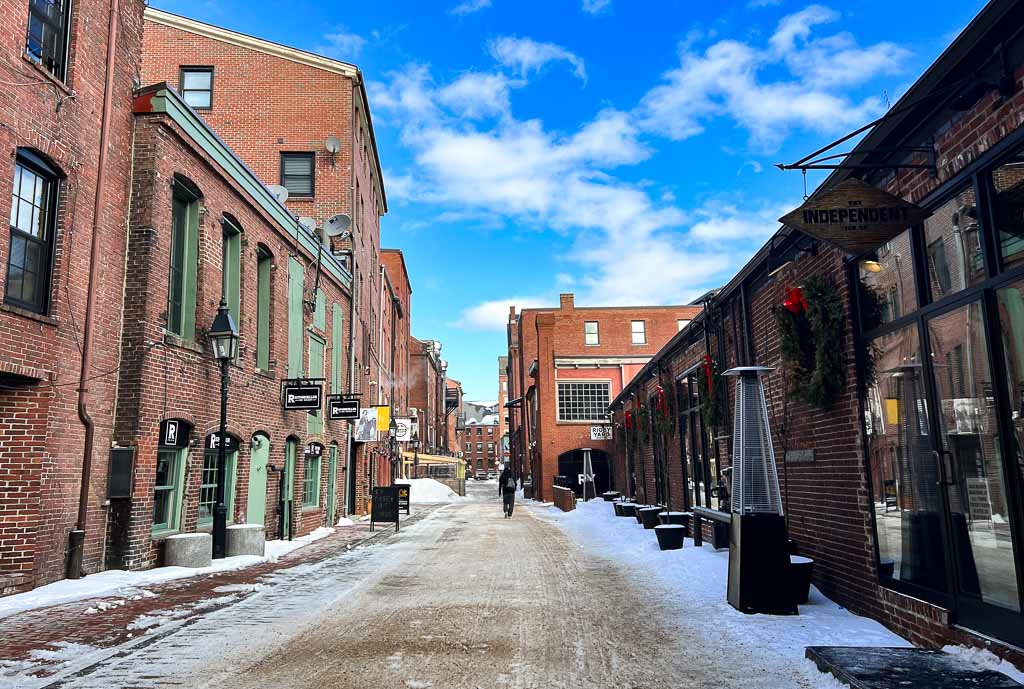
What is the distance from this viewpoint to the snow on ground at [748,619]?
6.07m

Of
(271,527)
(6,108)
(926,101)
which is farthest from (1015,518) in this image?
(271,527)

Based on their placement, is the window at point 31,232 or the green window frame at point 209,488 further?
the green window frame at point 209,488

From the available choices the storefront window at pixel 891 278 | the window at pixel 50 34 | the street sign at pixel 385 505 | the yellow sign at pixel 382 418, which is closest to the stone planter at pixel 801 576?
the storefront window at pixel 891 278

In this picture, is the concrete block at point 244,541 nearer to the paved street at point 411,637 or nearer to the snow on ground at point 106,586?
the snow on ground at point 106,586

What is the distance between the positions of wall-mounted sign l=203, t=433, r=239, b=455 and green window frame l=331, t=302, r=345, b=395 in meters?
8.18

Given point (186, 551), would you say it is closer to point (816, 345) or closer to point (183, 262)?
point (183, 262)

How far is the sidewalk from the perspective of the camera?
630 centimetres

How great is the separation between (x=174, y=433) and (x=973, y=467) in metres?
10.9

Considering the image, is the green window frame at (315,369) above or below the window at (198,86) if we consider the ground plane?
below

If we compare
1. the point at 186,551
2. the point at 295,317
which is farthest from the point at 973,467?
the point at 295,317

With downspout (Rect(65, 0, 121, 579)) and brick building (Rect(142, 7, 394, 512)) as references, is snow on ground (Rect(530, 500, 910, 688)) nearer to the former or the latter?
downspout (Rect(65, 0, 121, 579))

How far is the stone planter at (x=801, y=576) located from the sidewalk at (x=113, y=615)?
6328 mm

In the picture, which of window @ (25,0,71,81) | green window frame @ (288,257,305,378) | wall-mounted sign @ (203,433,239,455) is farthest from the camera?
green window frame @ (288,257,305,378)

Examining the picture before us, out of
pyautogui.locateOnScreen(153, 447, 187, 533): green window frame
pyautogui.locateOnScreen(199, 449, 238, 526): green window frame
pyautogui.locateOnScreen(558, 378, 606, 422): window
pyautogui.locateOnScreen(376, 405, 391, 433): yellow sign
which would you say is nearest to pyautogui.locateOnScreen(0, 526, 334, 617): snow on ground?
pyautogui.locateOnScreen(153, 447, 187, 533): green window frame
